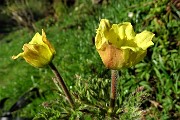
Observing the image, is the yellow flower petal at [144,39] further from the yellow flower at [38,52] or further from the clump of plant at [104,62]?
the yellow flower at [38,52]

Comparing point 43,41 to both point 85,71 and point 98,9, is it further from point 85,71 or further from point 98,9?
point 98,9

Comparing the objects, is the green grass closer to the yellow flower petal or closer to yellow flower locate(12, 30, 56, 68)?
yellow flower locate(12, 30, 56, 68)

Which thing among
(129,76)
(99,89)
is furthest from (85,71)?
(99,89)

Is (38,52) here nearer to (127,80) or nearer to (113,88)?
(113,88)

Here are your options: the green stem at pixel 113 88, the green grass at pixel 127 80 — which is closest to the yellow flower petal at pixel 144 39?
the green stem at pixel 113 88

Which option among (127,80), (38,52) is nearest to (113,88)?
(38,52)

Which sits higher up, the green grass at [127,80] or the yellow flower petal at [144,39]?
the yellow flower petal at [144,39]
